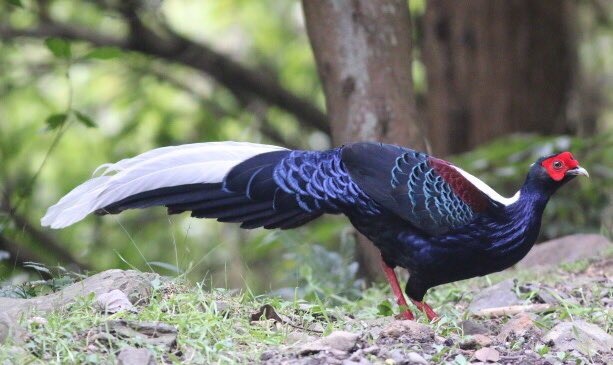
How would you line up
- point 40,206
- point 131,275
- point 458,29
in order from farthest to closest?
point 40,206 → point 458,29 → point 131,275

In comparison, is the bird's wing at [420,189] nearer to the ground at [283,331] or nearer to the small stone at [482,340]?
the ground at [283,331]

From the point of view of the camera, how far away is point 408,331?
369cm

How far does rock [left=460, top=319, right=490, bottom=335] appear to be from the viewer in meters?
4.00

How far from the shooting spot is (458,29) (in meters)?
7.93

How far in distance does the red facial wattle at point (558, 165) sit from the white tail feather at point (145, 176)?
1.49m

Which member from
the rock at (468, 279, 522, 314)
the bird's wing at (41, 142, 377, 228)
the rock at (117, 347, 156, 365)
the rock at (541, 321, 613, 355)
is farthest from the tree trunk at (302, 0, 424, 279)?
the rock at (117, 347, 156, 365)

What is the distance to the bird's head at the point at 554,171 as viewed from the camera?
4.48 metres

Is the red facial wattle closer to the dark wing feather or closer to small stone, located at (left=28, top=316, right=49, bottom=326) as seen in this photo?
the dark wing feather

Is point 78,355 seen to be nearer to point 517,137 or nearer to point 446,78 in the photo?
point 517,137

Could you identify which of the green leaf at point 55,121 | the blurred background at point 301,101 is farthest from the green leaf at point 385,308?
the green leaf at point 55,121

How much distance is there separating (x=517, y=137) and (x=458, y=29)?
1435 mm

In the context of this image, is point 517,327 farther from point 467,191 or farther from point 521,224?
point 467,191

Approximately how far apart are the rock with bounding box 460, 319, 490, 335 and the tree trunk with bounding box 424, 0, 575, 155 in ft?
13.5

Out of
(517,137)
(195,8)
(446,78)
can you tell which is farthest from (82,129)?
(517,137)
